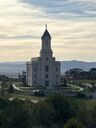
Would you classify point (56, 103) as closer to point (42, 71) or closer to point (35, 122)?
point (35, 122)

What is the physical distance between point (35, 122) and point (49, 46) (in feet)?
211

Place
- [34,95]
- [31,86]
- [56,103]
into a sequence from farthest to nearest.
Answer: [31,86] < [34,95] < [56,103]

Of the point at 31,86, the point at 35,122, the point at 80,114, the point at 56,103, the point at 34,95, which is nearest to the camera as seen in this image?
the point at 35,122

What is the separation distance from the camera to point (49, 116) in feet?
179

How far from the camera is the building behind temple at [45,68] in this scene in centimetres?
11494

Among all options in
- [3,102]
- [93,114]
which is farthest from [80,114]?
[3,102]

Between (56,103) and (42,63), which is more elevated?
(42,63)

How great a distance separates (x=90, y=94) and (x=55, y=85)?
19424 mm

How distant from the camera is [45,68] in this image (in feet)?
380

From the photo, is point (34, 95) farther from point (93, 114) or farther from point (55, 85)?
point (93, 114)

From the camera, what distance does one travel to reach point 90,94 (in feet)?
308

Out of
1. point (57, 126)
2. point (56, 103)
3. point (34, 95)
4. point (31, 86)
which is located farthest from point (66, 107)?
point (31, 86)

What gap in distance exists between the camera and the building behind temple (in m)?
115

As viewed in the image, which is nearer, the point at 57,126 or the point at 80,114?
the point at 57,126
